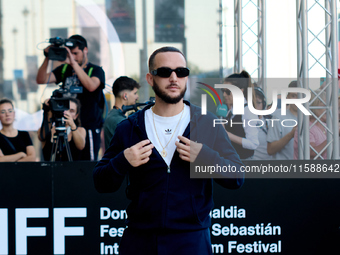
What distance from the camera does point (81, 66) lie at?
16.4 feet

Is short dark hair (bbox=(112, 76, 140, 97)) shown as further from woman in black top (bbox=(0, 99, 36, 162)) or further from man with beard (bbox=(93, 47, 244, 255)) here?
Result: man with beard (bbox=(93, 47, 244, 255))

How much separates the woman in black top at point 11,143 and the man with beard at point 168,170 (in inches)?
123

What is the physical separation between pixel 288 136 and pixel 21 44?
496 cm

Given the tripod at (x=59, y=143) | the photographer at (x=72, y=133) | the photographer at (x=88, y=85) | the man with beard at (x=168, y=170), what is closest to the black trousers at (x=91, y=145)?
the photographer at (x=88, y=85)

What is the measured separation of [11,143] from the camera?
197 inches

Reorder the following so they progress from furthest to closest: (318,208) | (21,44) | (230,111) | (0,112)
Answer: (21,44), (0,112), (230,111), (318,208)

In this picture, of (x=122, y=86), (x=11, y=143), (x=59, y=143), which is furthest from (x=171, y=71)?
(x=11, y=143)

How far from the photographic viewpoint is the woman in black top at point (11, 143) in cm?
490

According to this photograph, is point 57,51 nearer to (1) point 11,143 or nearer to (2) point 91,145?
(2) point 91,145

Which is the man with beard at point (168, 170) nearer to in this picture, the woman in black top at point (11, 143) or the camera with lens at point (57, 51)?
the camera with lens at point (57, 51)

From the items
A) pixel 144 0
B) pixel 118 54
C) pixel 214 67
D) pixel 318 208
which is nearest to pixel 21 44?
pixel 118 54

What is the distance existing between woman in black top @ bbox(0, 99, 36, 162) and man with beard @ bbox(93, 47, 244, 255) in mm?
3123

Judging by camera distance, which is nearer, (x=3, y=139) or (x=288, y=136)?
(x=288, y=136)

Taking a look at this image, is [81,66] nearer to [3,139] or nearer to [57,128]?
[57,128]
